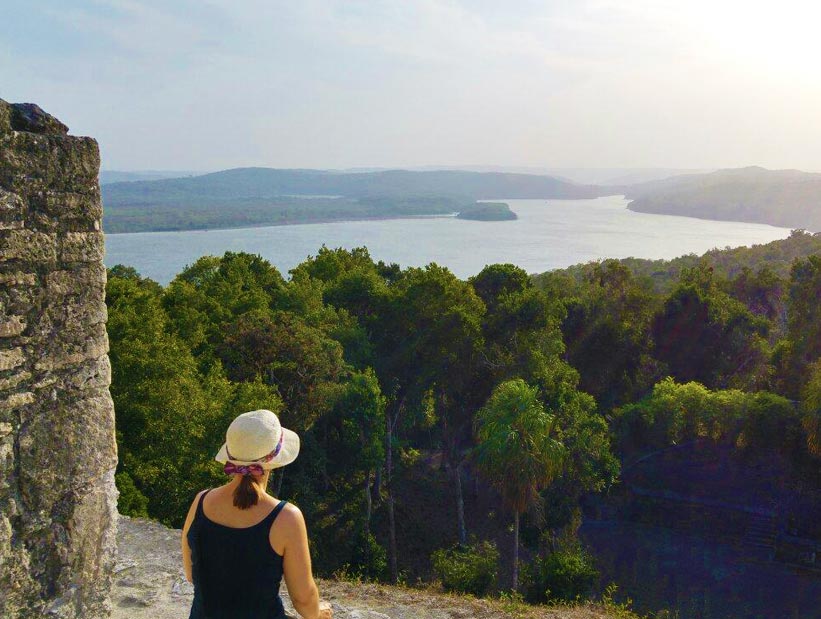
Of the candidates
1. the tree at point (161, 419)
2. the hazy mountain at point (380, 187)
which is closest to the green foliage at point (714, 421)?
the tree at point (161, 419)

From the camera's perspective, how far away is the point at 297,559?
8.54 ft

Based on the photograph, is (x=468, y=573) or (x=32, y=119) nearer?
(x=32, y=119)

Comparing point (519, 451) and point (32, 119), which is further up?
point (32, 119)

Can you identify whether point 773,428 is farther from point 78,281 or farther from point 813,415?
point 78,281

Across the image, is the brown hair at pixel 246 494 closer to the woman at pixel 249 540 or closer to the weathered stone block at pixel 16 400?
the woman at pixel 249 540

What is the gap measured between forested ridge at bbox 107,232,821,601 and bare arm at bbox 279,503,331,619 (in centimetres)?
845

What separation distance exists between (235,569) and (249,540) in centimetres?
16

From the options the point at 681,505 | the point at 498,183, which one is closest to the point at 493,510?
the point at 681,505

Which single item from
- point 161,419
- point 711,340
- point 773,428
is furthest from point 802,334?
point 161,419

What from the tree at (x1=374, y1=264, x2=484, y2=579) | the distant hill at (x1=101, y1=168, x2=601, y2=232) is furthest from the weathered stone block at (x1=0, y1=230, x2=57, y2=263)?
the distant hill at (x1=101, y1=168, x2=601, y2=232)

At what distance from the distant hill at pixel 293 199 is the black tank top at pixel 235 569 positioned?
89.0 meters

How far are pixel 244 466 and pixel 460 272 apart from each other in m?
51.5

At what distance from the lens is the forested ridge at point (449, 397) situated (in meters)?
12.9

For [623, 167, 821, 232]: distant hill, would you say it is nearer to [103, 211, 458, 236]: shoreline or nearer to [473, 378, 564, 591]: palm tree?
[103, 211, 458, 236]: shoreline
